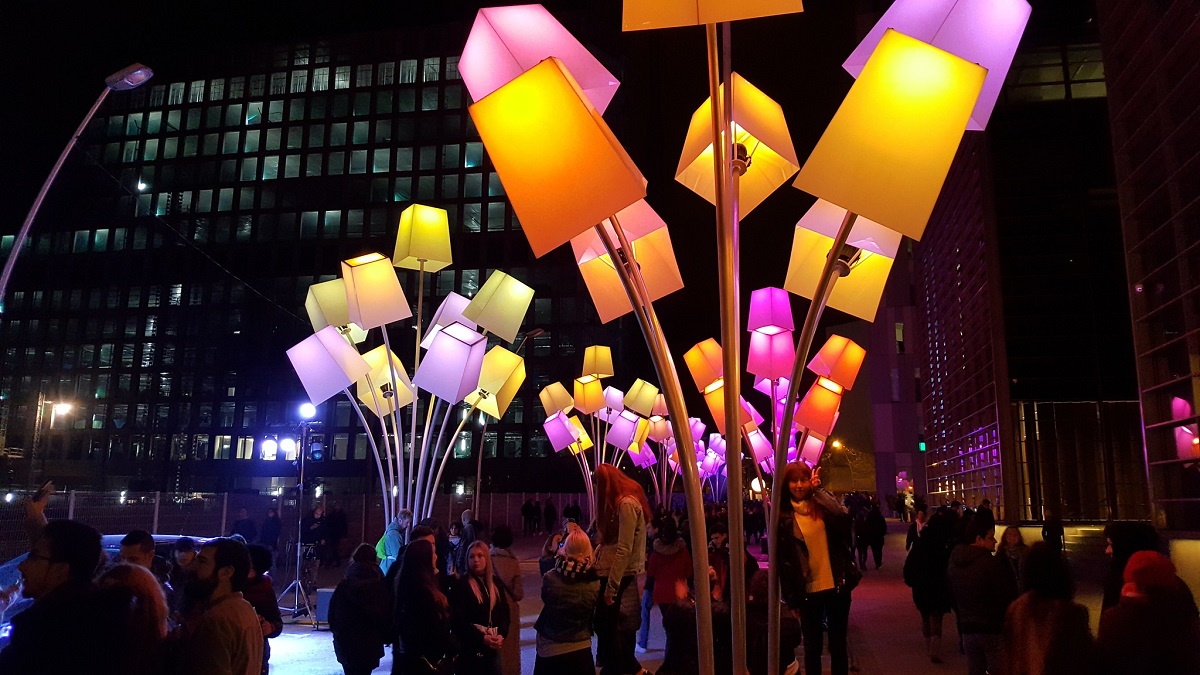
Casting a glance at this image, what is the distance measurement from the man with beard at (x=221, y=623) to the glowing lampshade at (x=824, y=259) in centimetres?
379

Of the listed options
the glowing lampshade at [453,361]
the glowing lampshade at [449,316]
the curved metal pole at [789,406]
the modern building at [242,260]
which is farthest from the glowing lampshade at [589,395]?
the modern building at [242,260]

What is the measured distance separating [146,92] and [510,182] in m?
76.2

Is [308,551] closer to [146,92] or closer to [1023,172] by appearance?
[1023,172]

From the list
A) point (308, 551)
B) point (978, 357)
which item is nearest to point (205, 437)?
point (308, 551)

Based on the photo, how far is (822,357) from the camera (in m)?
11.3

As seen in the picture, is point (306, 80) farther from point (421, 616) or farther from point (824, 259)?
point (824, 259)

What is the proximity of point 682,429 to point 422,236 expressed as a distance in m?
6.93

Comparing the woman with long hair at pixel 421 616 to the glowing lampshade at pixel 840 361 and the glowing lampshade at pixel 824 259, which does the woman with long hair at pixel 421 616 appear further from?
the glowing lampshade at pixel 840 361

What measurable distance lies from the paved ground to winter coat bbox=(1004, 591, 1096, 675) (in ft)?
18.1

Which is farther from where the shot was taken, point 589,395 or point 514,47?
point 589,395

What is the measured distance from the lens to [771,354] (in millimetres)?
10570

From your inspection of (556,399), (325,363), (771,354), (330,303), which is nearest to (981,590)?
(771,354)

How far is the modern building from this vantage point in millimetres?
62375

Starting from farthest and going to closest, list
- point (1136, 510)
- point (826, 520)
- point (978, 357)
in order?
point (978, 357)
point (1136, 510)
point (826, 520)
